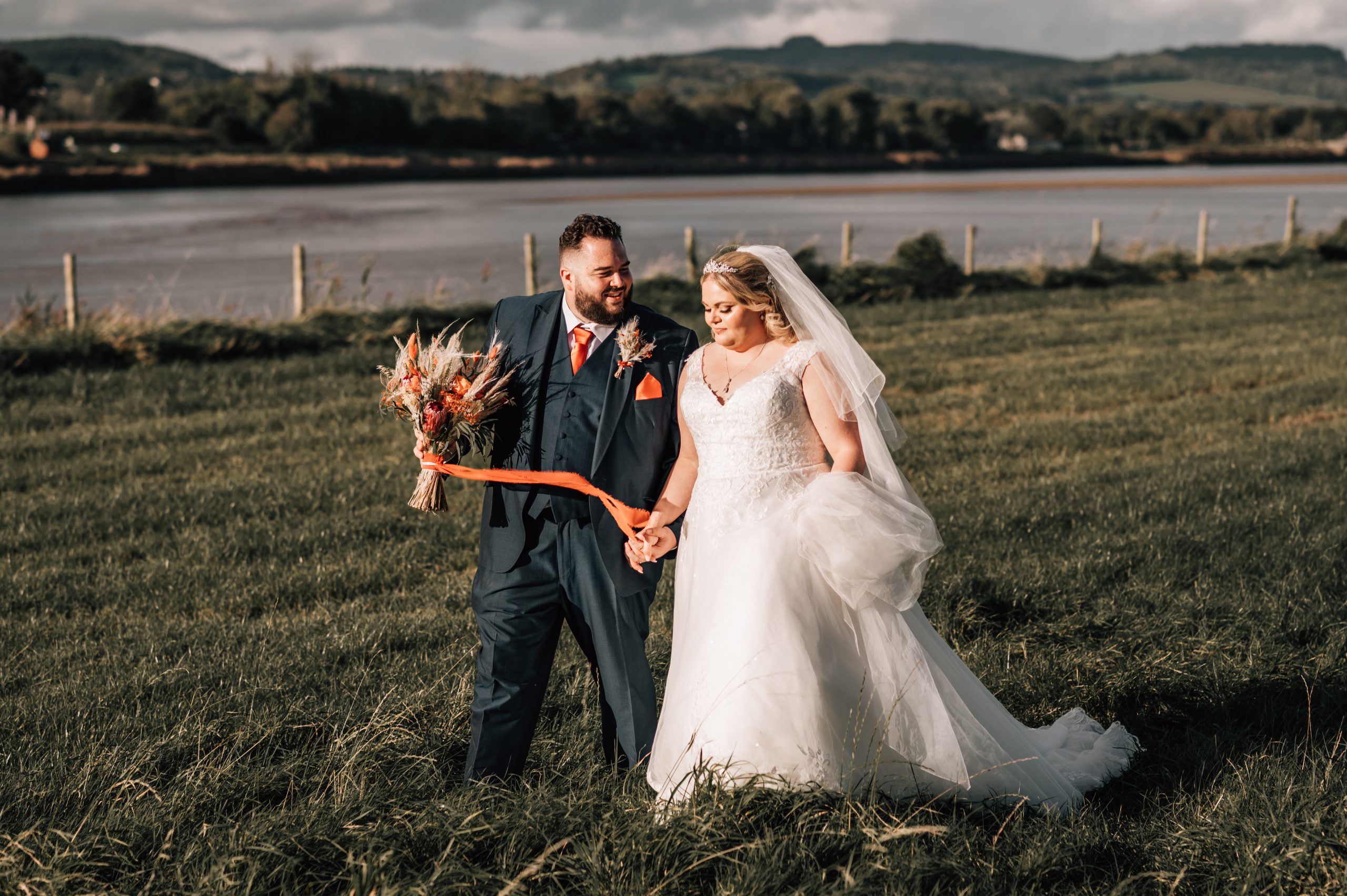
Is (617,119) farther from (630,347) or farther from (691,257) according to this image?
(630,347)

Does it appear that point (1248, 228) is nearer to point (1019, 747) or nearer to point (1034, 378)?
point (1034, 378)

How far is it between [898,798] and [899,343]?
13391 mm

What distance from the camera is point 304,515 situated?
8.44m

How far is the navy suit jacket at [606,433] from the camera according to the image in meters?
4.25

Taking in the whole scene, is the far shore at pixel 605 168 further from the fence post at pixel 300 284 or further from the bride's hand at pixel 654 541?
the bride's hand at pixel 654 541

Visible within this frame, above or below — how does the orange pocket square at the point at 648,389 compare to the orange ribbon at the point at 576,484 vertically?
above

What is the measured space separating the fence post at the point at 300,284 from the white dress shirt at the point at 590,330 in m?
14.2

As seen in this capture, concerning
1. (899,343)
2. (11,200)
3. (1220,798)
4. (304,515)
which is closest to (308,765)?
(1220,798)

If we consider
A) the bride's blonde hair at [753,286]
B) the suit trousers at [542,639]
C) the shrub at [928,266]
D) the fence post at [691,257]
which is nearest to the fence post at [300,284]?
the fence post at [691,257]

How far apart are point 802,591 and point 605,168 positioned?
94.0 meters

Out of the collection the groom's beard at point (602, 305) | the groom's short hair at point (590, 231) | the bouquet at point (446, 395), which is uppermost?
the groom's short hair at point (590, 231)

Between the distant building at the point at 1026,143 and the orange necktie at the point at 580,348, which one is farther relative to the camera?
the distant building at the point at 1026,143

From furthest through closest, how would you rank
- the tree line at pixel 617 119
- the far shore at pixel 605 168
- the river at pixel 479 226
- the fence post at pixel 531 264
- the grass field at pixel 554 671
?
the tree line at pixel 617 119
the far shore at pixel 605 168
the river at pixel 479 226
the fence post at pixel 531 264
the grass field at pixel 554 671

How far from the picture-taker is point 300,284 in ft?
59.7
